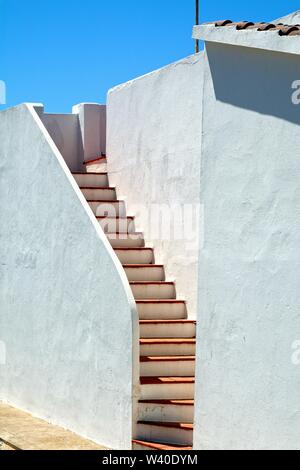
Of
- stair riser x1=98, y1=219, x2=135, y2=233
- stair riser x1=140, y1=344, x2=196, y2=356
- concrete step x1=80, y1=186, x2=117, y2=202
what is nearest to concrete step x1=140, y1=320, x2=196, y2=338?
stair riser x1=140, y1=344, x2=196, y2=356

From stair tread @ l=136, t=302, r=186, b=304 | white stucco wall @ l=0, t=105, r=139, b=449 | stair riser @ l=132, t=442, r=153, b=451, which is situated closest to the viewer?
stair riser @ l=132, t=442, r=153, b=451

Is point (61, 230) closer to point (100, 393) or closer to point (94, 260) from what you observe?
point (94, 260)

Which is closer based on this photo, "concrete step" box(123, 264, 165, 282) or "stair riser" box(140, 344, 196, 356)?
"stair riser" box(140, 344, 196, 356)

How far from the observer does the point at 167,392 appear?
33.2 ft

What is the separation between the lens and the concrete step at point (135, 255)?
12.3 metres

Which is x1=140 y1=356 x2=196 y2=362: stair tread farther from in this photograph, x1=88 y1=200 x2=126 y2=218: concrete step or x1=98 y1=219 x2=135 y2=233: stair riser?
x1=88 y1=200 x2=126 y2=218: concrete step

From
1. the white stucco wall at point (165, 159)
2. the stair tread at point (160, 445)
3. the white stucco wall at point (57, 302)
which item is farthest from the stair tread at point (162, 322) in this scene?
the stair tread at point (160, 445)

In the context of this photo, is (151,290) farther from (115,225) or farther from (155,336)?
(115,225)

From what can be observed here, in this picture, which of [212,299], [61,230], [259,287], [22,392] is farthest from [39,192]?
[259,287]

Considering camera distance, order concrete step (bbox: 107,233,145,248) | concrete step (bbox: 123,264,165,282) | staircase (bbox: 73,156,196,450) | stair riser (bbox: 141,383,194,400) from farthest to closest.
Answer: concrete step (bbox: 107,233,145,248)
concrete step (bbox: 123,264,165,282)
stair riser (bbox: 141,383,194,400)
staircase (bbox: 73,156,196,450)

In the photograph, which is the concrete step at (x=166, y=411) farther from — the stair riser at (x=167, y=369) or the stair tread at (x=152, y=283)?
the stair tread at (x=152, y=283)

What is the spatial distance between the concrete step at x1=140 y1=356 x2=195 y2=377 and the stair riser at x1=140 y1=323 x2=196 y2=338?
0.56 m

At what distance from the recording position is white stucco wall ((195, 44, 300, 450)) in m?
7.61

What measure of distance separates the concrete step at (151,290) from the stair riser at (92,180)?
8.61ft
